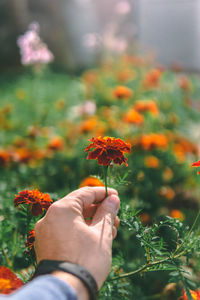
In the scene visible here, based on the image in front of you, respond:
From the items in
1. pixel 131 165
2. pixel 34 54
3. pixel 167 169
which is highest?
pixel 34 54

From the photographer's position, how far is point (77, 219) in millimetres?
687

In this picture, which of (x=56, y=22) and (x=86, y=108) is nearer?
(x=86, y=108)

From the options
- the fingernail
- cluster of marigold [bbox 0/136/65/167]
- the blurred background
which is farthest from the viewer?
the blurred background

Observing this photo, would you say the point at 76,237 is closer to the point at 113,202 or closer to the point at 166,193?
the point at 113,202

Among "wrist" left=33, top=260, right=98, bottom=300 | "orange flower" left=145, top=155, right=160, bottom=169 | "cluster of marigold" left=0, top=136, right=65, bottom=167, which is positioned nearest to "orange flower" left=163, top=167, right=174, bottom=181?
"orange flower" left=145, top=155, right=160, bottom=169

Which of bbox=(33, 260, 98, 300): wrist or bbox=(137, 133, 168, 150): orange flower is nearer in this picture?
bbox=(33, 260, 98, 300): wrist

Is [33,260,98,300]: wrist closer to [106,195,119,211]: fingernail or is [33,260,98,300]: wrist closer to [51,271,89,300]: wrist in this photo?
[51,271,89,300]: wrist

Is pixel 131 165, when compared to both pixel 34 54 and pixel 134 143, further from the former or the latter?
pixel 34 54

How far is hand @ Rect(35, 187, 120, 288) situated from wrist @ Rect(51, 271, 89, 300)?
0.12 feet

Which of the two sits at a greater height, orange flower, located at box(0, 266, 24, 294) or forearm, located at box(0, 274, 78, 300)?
forearm, located at box(0, 274, 78, 300)

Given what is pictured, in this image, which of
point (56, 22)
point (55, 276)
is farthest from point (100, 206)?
point (56, 22)

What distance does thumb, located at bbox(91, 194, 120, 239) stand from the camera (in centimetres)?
70

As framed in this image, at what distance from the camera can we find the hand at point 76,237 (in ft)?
2.11

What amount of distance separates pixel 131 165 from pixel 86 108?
0.78 m
